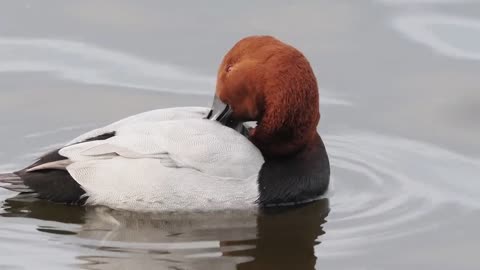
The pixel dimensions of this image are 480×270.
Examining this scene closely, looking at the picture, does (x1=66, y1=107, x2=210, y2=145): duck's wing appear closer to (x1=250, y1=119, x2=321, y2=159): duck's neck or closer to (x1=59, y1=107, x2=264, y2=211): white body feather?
(x1=59, y1=107, x2=264, y2=211): white body feather

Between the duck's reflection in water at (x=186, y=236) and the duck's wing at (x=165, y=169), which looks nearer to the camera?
the duck's reflection in water at (x=186, y=236)

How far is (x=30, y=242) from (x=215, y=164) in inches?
39.4

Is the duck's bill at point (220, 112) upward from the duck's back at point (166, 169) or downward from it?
upward

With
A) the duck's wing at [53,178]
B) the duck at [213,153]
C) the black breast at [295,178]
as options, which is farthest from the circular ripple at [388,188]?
the duck's wing at [53,178]

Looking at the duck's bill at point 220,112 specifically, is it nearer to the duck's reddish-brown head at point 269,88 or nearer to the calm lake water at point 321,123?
the duck's reddish-brown head at point 269,88

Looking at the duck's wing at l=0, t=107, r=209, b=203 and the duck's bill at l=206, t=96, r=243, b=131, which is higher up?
the duck's bill at l=206, t=96, r=243, b=131

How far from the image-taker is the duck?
247 inches

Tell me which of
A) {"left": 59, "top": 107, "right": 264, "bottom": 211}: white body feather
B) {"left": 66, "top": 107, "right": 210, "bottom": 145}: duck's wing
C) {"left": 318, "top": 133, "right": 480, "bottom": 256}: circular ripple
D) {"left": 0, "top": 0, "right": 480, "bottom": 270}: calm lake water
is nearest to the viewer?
{"left": 0, "top": 0, "right": 480, "bottom": 270}: calm lake water

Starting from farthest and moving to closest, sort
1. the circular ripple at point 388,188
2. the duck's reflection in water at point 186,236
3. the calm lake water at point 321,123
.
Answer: the circular ripple at point 388,188
the calm lake water at point 321,123
the duck's reflection in water at point 186,236

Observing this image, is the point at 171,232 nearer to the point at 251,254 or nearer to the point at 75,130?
the point at 251,254

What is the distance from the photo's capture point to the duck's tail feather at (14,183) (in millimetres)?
6426

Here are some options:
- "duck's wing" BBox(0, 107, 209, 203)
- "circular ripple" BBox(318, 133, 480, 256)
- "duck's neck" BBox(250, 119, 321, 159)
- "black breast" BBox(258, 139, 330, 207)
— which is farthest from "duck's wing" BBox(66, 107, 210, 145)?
"circular ripple" BBox(318, 133, 480, 256)

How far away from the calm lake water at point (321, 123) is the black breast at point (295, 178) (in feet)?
0.25

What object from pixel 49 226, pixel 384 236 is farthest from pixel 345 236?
pixel 49 226
